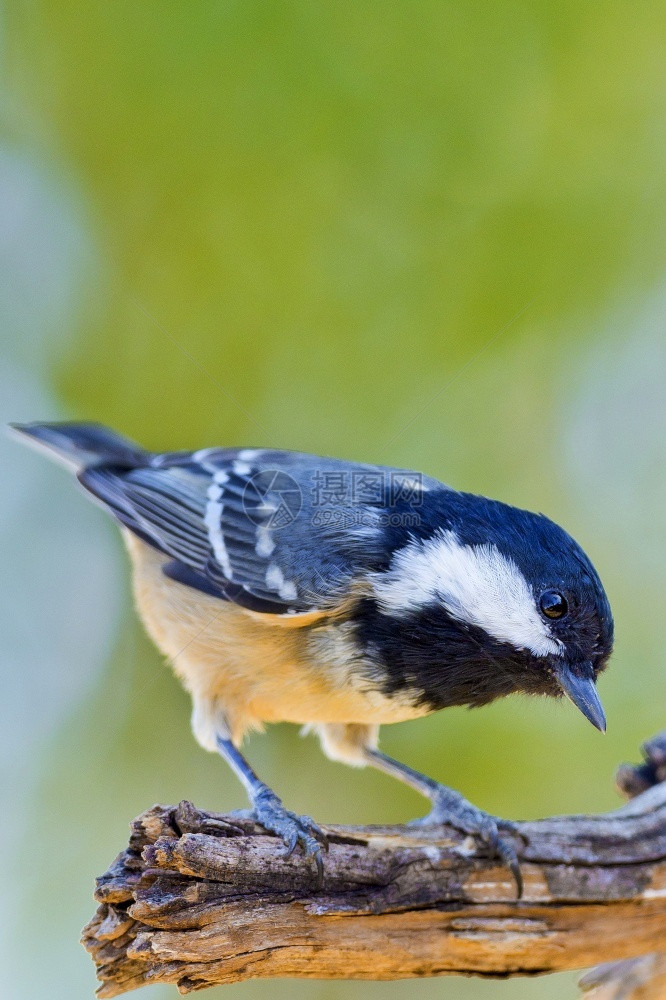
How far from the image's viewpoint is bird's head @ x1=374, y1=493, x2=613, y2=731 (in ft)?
4.29

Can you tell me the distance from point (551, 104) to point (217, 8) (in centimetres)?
91

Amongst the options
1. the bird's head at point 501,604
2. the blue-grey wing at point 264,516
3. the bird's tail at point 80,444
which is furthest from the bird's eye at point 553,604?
the bird's tail at point 80,444

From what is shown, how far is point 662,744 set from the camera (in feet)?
5.49

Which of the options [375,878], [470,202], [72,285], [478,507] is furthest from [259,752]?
[470,202]

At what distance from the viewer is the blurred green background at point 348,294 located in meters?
2.00

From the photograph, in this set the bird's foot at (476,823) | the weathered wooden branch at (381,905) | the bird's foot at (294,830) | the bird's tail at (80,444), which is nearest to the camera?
the weathered wooden branch at (381,905)

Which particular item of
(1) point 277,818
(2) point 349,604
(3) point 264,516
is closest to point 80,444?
(3) point 264,516

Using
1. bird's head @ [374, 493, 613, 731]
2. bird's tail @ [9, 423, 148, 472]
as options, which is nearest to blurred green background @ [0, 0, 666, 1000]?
bird's tail @ [9, 423, 148, 472]

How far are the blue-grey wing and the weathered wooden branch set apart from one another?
461mm

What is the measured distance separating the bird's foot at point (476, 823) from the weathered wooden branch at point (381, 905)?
2cm

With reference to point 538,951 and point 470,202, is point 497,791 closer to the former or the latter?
point 538,951

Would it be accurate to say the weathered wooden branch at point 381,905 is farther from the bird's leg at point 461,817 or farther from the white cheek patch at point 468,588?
the white cheek patch at point 468,588

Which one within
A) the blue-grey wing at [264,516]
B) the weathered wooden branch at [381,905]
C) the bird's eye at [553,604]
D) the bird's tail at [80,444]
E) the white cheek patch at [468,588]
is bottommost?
the weathered wooden branch at [381,905]

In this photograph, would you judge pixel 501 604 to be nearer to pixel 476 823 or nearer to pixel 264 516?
pixel 476 823
